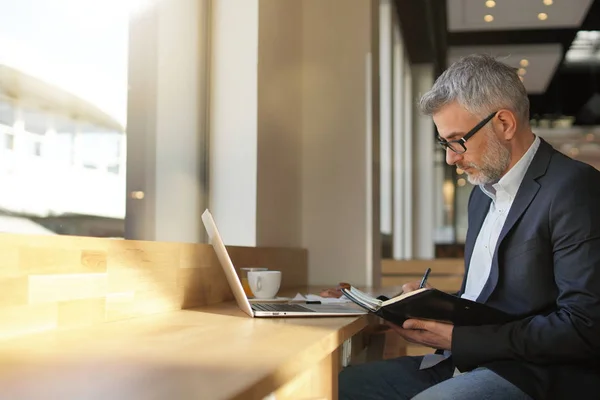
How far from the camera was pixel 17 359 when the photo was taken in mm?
907

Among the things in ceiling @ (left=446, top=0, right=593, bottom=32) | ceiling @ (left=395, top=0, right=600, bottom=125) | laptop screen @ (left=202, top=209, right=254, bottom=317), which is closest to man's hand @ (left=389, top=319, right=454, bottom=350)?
laptop screen @ (left=202, top=209, right=254, bottom=317)

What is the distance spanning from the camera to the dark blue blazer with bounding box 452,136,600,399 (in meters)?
1.35

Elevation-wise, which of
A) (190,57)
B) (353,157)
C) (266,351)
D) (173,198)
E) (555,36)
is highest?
(555,36)

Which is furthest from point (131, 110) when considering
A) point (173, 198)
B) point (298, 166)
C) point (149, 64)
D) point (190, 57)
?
point (298, 166)

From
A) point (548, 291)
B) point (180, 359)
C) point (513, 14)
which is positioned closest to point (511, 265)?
point (548, 291)

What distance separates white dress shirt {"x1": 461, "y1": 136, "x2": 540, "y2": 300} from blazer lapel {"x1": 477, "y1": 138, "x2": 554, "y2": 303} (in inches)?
1.9

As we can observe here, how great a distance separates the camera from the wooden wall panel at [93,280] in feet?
3.65

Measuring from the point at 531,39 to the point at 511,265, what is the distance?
4639 millimetres

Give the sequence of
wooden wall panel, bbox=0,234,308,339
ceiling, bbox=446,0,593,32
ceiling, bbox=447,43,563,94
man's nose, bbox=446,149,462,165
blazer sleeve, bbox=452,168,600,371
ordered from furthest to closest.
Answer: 1. ceiling, bbox=447,43,563,94
2. ceiling, bbox=446,0,593,32
3. man's nose, bbox=446,149,462,165
4. blazer sleeve, bbox=452,168,600,371
5. wooden wall panel, bbox=0,234,308,339

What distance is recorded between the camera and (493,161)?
1633 millimetres

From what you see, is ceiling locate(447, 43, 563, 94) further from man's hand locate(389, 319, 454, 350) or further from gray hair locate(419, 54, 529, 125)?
man's hand locate(389, 319, 454, 350)

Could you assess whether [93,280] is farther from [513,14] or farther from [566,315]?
[513,14]

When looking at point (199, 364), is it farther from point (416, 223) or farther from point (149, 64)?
point (416, 223)

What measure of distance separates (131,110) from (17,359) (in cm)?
119
